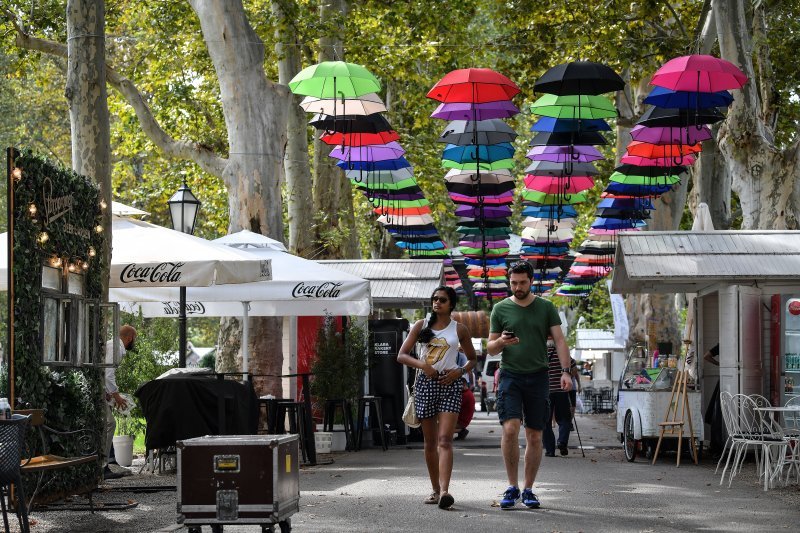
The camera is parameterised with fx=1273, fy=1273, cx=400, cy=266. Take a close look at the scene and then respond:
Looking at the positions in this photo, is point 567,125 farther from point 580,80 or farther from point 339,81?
point 339,81

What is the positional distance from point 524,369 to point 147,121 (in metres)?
12.6

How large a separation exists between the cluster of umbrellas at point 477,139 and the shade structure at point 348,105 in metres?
0.87

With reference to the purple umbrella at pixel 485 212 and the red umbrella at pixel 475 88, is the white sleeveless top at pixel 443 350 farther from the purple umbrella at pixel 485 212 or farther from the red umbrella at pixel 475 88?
the purple umbrella at pixel 485 212

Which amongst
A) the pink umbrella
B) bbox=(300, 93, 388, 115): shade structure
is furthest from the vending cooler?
bbox=(300, 93, 388, 115): shade structure

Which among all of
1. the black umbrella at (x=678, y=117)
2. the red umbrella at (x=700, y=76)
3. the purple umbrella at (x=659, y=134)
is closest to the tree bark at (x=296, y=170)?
the purple umbrella at (x=659, y=134)

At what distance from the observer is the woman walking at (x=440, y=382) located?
1045cm

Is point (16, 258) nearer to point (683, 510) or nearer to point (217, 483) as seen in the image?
point (217, 483)

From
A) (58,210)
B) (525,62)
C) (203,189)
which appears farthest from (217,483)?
(203,189)

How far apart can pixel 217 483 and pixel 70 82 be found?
6.65 m

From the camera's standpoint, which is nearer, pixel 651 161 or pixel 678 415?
pixel 678 415

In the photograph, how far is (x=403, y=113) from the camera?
36.8m

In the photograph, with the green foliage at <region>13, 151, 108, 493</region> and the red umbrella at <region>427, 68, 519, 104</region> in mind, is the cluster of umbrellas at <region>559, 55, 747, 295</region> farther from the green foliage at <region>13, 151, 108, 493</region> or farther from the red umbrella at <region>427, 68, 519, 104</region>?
the green foliage at <region>13, 151, 108, 493</region>

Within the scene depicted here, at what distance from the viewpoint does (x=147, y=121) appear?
21484mm

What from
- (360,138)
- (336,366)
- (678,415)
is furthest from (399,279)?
(678,415)
